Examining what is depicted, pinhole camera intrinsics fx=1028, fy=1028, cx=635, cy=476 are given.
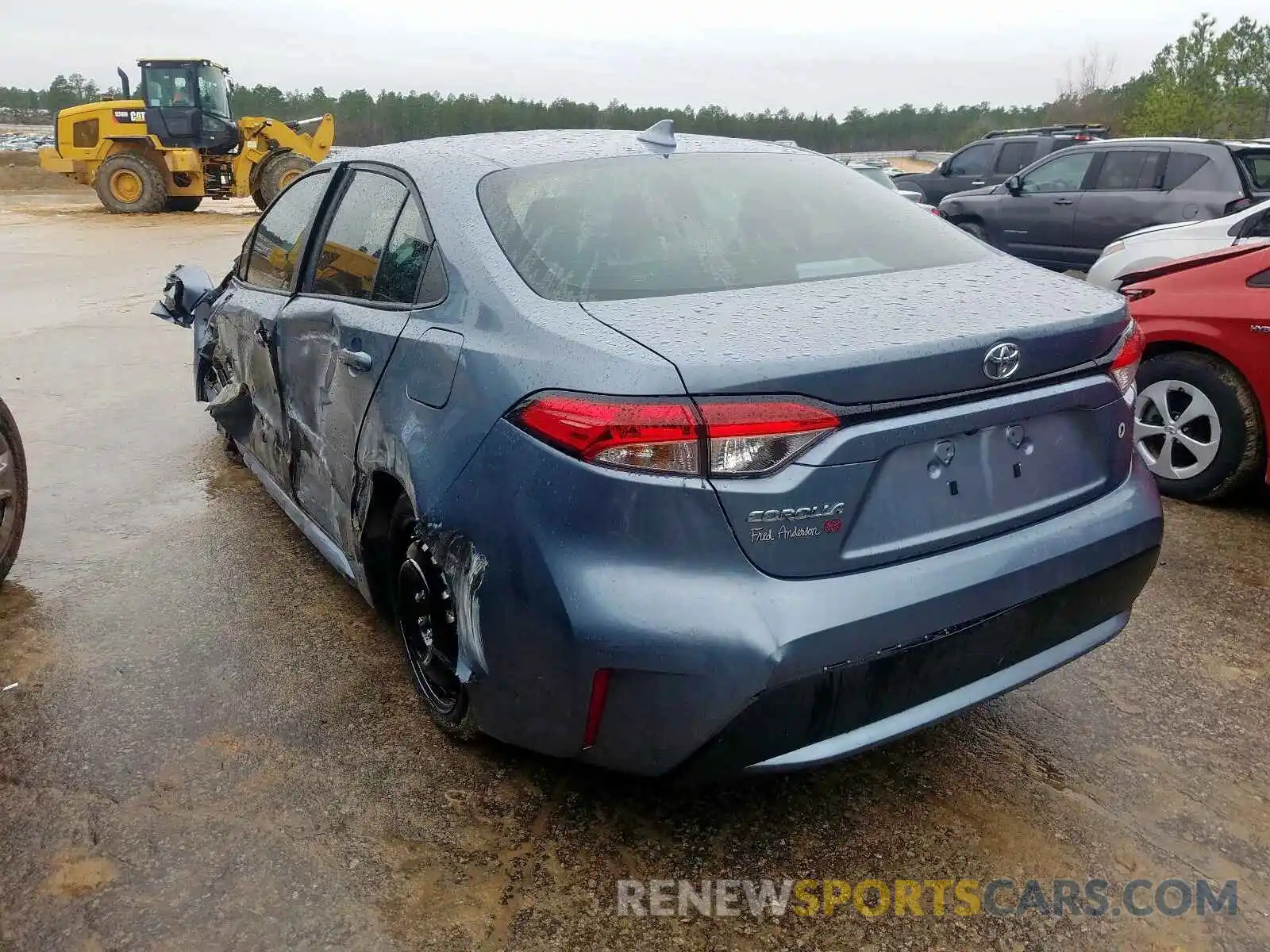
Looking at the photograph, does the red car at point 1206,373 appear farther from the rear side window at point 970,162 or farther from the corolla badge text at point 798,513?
the rear side window at point 970,162

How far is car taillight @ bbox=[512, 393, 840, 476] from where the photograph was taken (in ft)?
6.21

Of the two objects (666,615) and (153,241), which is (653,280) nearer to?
(666,615)

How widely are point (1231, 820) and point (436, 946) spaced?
1.83 metres

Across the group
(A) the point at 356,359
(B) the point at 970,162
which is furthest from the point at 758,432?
(B) the point at 970,162

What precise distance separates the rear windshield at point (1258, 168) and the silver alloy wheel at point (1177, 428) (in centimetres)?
655

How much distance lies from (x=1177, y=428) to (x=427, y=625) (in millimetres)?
3461

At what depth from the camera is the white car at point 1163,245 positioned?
7070mm

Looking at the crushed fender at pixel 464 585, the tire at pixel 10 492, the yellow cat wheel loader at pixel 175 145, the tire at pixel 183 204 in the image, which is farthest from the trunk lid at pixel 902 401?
the tire at pixel 183 204

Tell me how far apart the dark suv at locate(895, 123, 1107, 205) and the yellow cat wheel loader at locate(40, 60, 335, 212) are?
12.1 m

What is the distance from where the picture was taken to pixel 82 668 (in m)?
3.18

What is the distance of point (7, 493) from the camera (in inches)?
145

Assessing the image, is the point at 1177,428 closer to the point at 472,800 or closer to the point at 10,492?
the point at 472,800

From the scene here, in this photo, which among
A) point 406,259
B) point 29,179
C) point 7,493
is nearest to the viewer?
point 406,259

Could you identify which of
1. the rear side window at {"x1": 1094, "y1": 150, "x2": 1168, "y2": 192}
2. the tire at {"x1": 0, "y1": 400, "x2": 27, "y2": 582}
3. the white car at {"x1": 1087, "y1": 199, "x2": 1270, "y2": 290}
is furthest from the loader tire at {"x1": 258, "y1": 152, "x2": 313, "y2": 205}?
the tire at {"x1": 0, "y1": 400, "x2": 27, "y2": 582}
